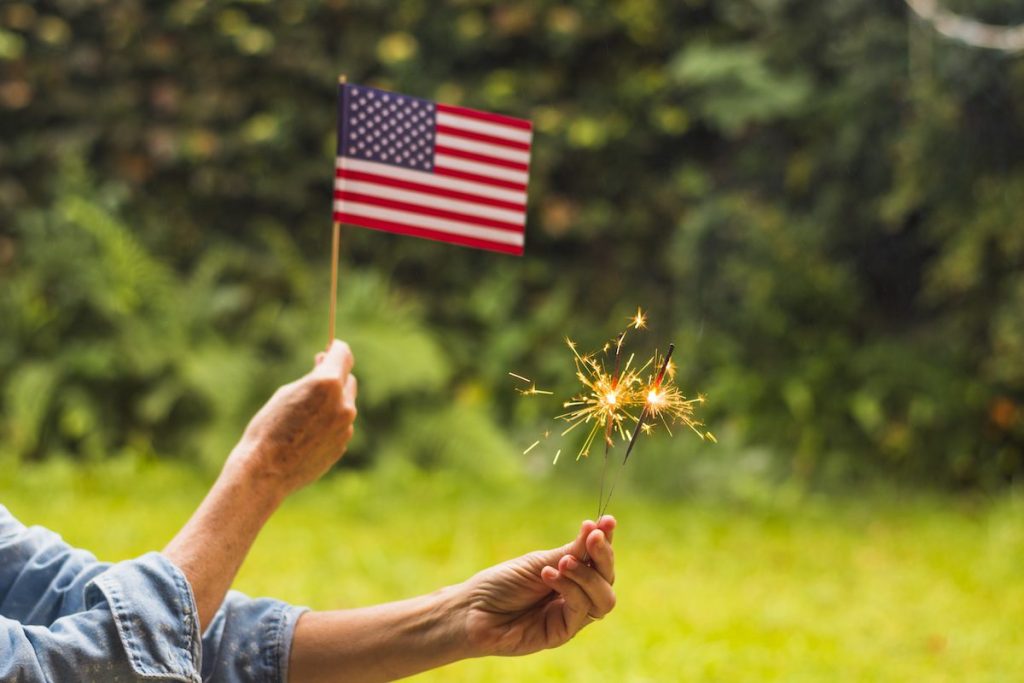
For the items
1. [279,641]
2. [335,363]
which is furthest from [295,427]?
[279,641]

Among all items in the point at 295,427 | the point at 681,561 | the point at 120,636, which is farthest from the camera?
the point at 681,561

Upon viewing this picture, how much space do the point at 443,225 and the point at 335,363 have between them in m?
0.32

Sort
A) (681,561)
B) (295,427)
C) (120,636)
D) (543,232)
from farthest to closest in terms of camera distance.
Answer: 1. (543,232)
2. (681,561)
3. (295,427)
4. (120,636)

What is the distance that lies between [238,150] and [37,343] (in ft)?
4.01

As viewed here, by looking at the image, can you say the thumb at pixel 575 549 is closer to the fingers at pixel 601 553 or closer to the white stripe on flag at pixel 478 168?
the fingers at pixel 601 553

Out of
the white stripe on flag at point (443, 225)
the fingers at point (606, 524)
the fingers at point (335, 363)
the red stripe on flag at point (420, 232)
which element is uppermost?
the white stripe on flag at point (443, 225)

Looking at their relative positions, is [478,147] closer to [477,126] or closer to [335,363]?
[477,126]

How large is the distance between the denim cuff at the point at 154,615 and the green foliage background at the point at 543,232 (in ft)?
9.68

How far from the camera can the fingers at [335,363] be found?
1324 mm

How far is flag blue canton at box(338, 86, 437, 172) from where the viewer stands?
1.52 m

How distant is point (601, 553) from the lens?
3.65 feet

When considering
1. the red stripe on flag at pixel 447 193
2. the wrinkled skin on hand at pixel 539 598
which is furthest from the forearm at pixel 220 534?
the red stripe on flag at pixel 447 193

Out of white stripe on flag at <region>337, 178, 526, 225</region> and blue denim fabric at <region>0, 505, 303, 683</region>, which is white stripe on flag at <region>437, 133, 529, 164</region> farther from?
blue denim fabric at <region>0, 505, 303, 683</region>

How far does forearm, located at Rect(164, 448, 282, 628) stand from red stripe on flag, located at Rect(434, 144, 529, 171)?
559mm
